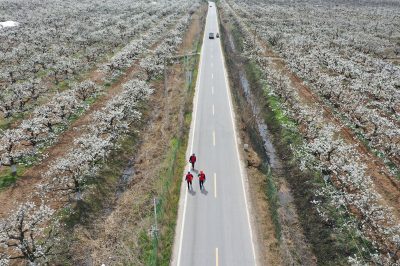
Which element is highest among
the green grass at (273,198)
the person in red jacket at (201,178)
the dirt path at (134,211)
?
the person in red jacket at (201,178)

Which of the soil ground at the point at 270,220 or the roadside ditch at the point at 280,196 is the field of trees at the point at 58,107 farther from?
the roadside ditch at the point at 280,196

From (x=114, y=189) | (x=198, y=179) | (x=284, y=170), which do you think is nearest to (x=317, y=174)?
(x=284, y=170)

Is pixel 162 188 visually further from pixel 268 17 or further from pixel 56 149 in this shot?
pixel 268 17

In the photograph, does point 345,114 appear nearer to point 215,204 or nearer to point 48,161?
point 215,204

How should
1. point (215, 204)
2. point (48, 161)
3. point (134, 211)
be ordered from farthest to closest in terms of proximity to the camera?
point (48, 161), point (134, 211), point (215, 204)

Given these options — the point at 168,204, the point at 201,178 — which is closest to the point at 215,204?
the point at 201,178

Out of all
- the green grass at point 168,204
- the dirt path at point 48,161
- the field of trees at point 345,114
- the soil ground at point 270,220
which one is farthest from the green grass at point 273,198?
the dirt path at point 48,161

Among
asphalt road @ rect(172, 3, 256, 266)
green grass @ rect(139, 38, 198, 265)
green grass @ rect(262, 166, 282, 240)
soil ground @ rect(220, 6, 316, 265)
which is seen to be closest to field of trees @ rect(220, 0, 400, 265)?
soil ground @ rect(220, 6, 316, 265)
